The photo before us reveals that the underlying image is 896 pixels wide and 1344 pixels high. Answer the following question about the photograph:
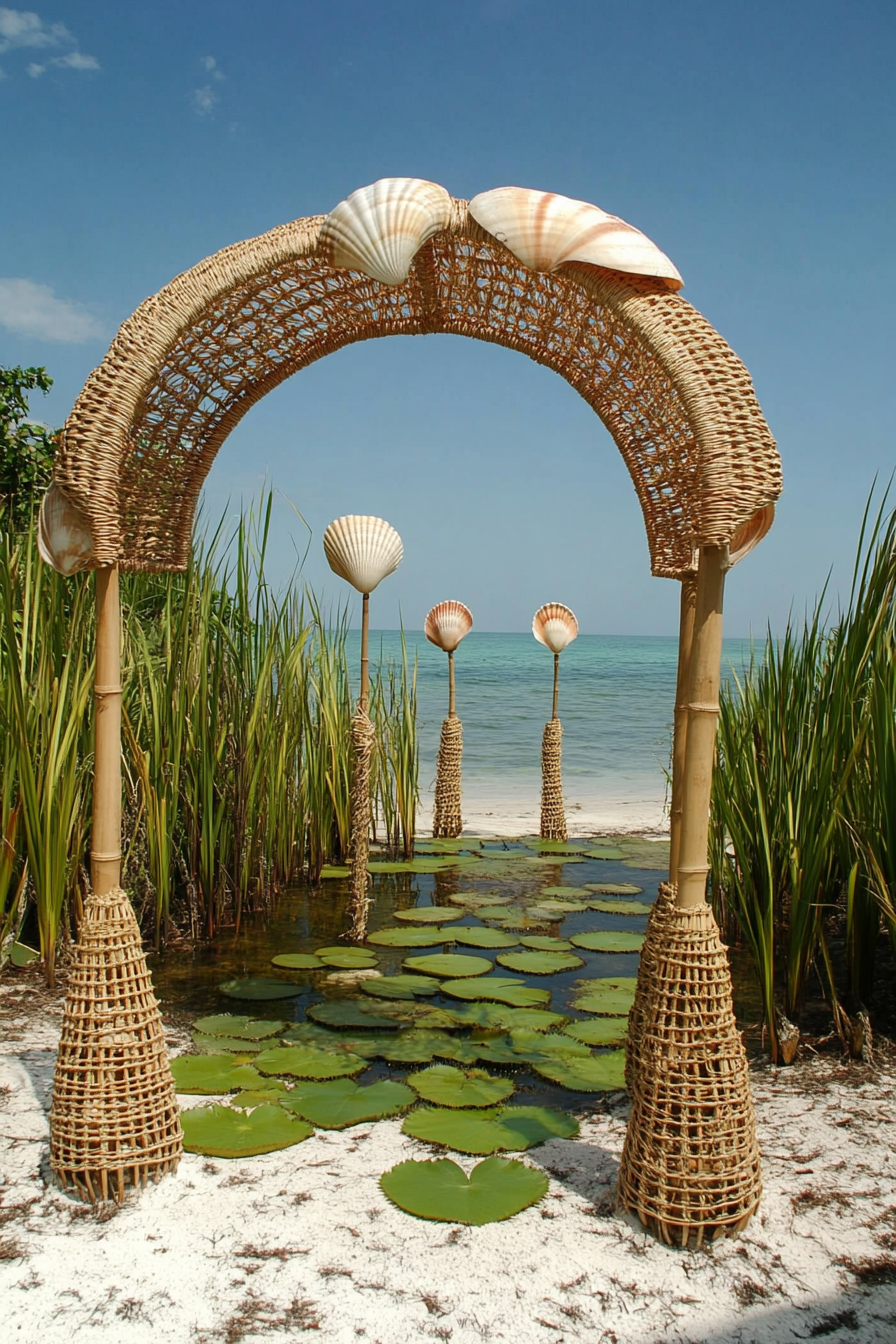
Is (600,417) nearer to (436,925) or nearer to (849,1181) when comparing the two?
(849,1181)

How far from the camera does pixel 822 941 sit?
2.56m

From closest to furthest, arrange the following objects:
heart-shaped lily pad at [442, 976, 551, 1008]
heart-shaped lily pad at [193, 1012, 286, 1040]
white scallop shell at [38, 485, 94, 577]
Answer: white scallop shell at [38, 485, 94, 577]
heart-shaped lily pad at [193, 1012, 286, 1040]
heart-shaped lily pad at [442, 976, 551, 1008]

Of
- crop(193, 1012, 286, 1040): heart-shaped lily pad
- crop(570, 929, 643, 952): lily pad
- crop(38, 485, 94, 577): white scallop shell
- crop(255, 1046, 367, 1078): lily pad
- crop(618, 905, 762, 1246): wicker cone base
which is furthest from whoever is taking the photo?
crop(570, 929, 643, 952): lily pad

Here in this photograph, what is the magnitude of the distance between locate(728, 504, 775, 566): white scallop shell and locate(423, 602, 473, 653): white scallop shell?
4294 mm

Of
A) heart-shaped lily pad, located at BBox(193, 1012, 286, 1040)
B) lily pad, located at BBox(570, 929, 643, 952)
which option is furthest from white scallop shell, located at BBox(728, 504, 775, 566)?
lily pad, located at BBox(570, 929, 643, 952)

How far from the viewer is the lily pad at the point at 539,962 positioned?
3.33m

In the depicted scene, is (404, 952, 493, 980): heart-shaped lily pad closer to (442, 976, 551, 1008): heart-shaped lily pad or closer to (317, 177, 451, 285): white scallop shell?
(442, 976, 551, 1008): heart-shaped lily pad

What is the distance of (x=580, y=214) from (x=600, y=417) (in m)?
0.52

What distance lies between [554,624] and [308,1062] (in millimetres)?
3955

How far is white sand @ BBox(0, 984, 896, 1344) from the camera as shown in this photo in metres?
1.48

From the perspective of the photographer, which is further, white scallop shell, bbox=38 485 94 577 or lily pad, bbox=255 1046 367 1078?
lily pad, bbox=255 1046 367 1078

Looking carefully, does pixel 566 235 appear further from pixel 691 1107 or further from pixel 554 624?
pixel 554 624

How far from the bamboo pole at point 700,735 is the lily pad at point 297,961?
193cm

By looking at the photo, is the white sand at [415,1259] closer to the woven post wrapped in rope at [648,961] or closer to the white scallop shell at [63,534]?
the woven post wrapped in rope at [648,961]
